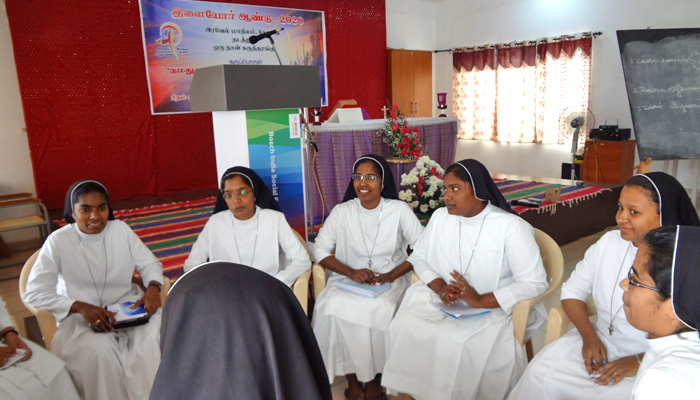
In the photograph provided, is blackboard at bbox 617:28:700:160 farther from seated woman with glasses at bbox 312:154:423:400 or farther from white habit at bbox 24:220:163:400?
white habit at bbox 24:220:163:400

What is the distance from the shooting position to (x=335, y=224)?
3.15 metres

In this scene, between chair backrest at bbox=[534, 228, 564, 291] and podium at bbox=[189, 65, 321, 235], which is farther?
podium at bbox=[189, 65, 321, 235]

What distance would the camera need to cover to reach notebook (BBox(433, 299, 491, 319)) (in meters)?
2.36

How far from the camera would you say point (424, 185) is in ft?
A: 15.9

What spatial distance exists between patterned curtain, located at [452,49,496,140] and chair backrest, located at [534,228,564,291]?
8152 mm

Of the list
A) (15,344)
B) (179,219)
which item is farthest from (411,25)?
(15,344)

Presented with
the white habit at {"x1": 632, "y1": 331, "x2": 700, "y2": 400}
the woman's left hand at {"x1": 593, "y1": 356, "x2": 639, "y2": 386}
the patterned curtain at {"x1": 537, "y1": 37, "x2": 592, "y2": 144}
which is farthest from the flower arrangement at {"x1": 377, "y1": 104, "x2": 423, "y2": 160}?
the white habit at {"x1": 632, "y1": 331, "x2": 700, "y2": 400}

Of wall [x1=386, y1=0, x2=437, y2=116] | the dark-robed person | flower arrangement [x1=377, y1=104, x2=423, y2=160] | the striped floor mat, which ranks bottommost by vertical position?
the striped floor mat

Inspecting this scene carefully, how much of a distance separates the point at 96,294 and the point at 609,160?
8.06 m

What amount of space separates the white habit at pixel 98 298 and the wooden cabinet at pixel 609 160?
771 cm

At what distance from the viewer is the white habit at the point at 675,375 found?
1.18m

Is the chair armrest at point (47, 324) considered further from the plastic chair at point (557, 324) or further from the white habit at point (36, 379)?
the plastic chair at point (557, 324)

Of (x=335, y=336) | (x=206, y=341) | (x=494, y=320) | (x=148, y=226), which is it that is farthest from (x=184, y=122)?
(x=206, y=341)

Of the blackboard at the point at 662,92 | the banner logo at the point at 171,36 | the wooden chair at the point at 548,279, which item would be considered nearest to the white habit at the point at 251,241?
the wooden chair at the point at 548,279
